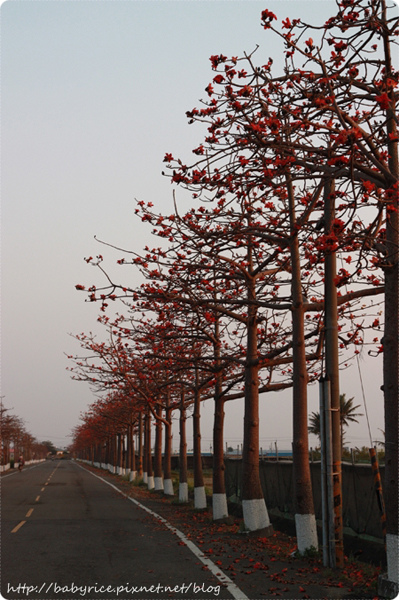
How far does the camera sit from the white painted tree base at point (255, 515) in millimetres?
15156

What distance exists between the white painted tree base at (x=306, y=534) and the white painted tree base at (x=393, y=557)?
11.6ft

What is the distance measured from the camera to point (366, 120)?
29.9ft

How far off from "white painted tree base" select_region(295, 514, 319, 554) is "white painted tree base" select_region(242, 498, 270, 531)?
325cm

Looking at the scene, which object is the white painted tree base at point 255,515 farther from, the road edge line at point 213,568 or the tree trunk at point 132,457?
the tree trunk at point 132,457

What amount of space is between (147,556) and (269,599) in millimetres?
3883

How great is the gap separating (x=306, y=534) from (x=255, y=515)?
354cm

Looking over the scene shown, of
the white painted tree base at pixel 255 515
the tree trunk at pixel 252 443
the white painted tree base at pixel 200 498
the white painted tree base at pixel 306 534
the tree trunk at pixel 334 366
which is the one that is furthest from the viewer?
the white painted tree base at pixel 200 498

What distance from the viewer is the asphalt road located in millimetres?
8977

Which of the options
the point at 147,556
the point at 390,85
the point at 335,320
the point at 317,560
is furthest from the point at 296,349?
the point at 390,85

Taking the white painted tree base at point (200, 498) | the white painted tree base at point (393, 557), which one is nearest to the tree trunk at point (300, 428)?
the white painted tree base at point (393, 557)

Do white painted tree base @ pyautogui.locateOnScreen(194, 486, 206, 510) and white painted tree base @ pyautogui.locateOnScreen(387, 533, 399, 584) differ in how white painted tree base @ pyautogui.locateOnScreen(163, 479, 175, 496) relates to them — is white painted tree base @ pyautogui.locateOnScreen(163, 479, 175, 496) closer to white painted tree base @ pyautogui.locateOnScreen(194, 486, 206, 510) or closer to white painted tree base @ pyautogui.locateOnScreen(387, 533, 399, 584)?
white painted tree base @ pyautogui.locateOnScreen(194, 486, 206, 510)

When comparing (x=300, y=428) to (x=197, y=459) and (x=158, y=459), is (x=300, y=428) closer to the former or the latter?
(x=197, y=459)

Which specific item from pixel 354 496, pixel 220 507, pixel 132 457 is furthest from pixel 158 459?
pixel 354 496

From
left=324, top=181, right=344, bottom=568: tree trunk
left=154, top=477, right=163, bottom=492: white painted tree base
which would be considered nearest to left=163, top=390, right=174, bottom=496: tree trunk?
left=154, top=477, right=163, bottom=492: white painted tree base
